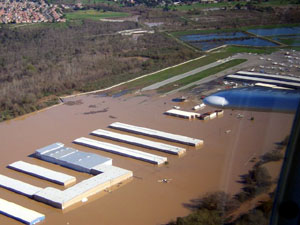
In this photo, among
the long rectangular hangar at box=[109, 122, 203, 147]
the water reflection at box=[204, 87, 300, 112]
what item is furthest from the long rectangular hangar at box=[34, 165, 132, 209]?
the water reflection at box=[204, 87, 300, 112]

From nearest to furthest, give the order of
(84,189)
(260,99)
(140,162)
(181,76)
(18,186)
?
1. (260,99)
2. (84,189)
3. (18,186)
4. (140,162)
5. (181,76)

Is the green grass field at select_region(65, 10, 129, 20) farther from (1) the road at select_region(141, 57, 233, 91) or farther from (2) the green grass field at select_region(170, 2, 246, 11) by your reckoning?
(1) the road at select_region(141, 57, 233, 91)

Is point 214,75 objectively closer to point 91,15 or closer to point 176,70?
point 176,70

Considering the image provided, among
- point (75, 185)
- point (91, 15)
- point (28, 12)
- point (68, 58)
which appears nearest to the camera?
point (75, 185)

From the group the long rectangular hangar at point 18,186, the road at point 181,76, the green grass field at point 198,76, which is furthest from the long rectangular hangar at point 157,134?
the road at point 181,76

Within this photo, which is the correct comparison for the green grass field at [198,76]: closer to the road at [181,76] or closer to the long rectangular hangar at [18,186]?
the road at [181,76]

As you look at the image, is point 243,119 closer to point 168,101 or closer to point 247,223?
point 168,101

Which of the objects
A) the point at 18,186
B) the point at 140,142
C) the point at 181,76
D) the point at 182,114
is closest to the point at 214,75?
the point at 181,76
